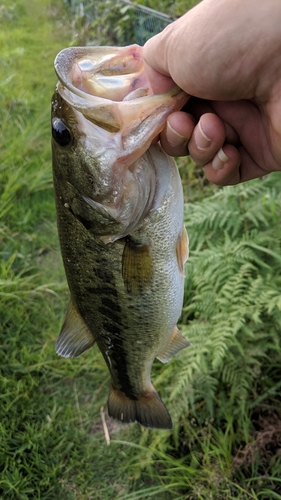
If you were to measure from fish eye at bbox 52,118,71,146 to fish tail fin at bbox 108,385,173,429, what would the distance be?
1.22 metres

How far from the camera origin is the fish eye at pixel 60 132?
1.38 meters

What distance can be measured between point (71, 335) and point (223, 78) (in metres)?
1.15

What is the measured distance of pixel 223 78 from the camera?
1.41 metres

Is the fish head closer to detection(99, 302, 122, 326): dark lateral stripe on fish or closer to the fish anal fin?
the fish anal fin

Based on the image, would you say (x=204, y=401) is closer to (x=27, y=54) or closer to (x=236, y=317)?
(x=236, y=317)

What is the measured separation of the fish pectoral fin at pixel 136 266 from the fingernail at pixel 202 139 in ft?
1.31

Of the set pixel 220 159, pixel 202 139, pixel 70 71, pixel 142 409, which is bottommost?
pixel 142 409

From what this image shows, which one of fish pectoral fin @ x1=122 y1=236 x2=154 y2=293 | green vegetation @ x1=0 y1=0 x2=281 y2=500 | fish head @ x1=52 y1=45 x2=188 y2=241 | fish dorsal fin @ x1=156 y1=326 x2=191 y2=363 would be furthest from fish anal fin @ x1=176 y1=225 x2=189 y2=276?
green vegetation @ x1=0 y1=0 x2=281 y2=500

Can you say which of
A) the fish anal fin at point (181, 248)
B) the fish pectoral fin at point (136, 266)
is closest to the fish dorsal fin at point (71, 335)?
the fish pectoral fin at point (136, 266)

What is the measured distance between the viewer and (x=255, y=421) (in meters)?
2.60

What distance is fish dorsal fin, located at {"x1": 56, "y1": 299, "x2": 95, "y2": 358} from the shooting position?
1.88 meters

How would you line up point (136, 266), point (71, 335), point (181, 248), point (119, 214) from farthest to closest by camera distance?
point (71, 335) → point (181, 248) → point (136, 266) → point (119, 214)

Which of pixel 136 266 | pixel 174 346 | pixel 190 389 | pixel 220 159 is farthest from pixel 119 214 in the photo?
pixel 190 389

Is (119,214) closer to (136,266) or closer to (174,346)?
(136,266)
